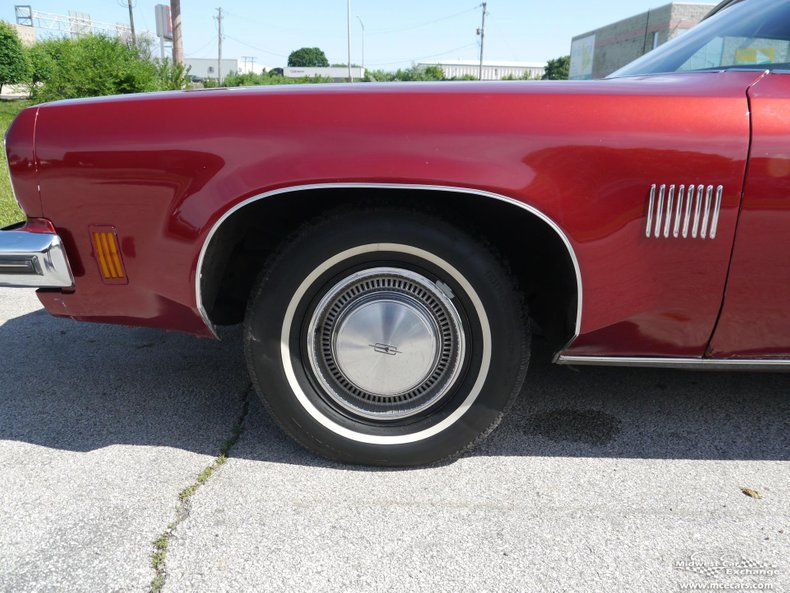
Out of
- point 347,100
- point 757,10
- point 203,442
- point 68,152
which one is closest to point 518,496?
point 203,442

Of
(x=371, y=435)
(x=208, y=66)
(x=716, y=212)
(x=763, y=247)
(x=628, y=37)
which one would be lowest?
(x=371, y=435)

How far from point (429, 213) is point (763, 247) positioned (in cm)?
101

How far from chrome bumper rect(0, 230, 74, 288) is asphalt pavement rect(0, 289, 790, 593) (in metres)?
0.63

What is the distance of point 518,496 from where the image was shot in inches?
77.5

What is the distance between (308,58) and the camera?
118312mm

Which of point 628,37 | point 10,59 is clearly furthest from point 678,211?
point 10,59

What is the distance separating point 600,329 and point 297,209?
1116 millimetres

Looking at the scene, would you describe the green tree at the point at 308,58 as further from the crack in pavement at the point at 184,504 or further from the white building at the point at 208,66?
the crack in pavement at the point at 184,504

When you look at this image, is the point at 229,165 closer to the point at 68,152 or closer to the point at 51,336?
the point at 68,152

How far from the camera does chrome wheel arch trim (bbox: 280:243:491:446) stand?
199 cm

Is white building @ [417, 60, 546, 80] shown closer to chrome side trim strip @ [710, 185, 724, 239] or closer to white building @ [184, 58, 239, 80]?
white building @ [184, 58, 239, 80]

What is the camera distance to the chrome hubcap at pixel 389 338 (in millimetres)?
2043

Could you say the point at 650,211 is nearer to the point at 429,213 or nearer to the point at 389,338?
the point at 429,213

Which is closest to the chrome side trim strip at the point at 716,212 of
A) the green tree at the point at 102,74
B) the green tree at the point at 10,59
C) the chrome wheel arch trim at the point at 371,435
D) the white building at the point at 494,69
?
the chrome wheel arch trim at the point at 371,435
